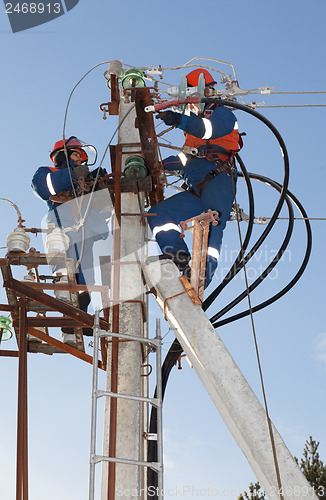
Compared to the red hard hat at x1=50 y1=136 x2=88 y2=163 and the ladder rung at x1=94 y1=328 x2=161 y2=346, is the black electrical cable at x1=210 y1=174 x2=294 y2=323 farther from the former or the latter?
the red hard hat at x1=50 y1=136 x2=88 y2=163

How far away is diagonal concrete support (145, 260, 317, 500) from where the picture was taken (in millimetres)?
5609

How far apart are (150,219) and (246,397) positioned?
2.50 m

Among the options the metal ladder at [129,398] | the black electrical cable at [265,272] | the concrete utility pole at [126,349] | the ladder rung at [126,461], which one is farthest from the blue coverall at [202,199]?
the ladder rung at [126,461]

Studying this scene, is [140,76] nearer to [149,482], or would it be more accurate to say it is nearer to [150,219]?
[150,219]

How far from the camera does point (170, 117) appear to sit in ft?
24.4

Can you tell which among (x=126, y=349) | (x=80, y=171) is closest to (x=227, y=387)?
(x=126, y=349)

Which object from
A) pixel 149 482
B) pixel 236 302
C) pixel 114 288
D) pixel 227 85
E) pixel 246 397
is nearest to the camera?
pixel 246 397

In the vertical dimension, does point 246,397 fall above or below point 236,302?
below

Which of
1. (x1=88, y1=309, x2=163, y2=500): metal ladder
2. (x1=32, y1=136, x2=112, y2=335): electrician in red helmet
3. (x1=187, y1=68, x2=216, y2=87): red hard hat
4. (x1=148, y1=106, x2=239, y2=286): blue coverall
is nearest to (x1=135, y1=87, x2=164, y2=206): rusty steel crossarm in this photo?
(x1=148, y1=106, x2=239, y2=286): blue coverall

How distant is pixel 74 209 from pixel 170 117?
1.67 m

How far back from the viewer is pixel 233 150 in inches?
317

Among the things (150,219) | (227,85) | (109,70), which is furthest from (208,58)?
(150,219)

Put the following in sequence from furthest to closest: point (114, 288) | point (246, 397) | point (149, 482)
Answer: point (114, 288) < point (149, 482) < point (246, 397)

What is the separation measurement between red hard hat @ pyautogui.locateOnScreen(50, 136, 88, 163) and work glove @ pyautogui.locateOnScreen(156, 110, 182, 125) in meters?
1.82
